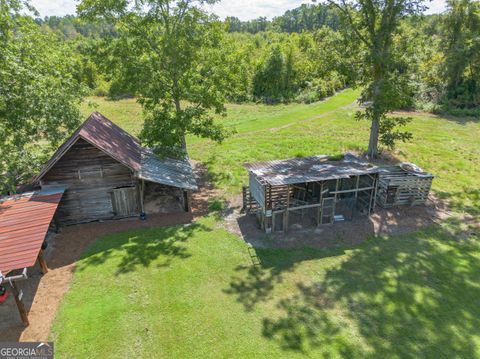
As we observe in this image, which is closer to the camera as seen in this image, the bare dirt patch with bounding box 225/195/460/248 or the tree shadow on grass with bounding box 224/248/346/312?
the tree shadow on grass with bounding box 224/248/346/312

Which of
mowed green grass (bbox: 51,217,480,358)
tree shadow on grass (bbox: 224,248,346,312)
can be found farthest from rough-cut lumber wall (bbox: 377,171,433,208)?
tree shadow on grass (bbox: 224,248,346,312)

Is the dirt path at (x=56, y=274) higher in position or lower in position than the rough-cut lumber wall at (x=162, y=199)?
lower

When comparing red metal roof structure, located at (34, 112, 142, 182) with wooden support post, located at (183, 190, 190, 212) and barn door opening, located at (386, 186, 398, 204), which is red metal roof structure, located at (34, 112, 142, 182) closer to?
wooden support post, located at (183, 190, 190, 212)

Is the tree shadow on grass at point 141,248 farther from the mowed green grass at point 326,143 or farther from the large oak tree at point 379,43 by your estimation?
the large oak tree at point 379,43

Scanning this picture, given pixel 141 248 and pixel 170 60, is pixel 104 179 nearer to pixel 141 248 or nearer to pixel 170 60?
pixel 141 248

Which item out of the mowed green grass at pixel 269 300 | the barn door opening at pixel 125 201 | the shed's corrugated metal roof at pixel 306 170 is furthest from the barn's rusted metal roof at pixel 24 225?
the shed's corrugated metal roof at pixel 306 170

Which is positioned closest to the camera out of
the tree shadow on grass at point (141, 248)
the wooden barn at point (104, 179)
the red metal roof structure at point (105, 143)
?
the tree shadow on grass at point (141, 248)

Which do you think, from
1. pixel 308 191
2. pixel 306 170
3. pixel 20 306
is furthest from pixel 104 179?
pixel 308 191
